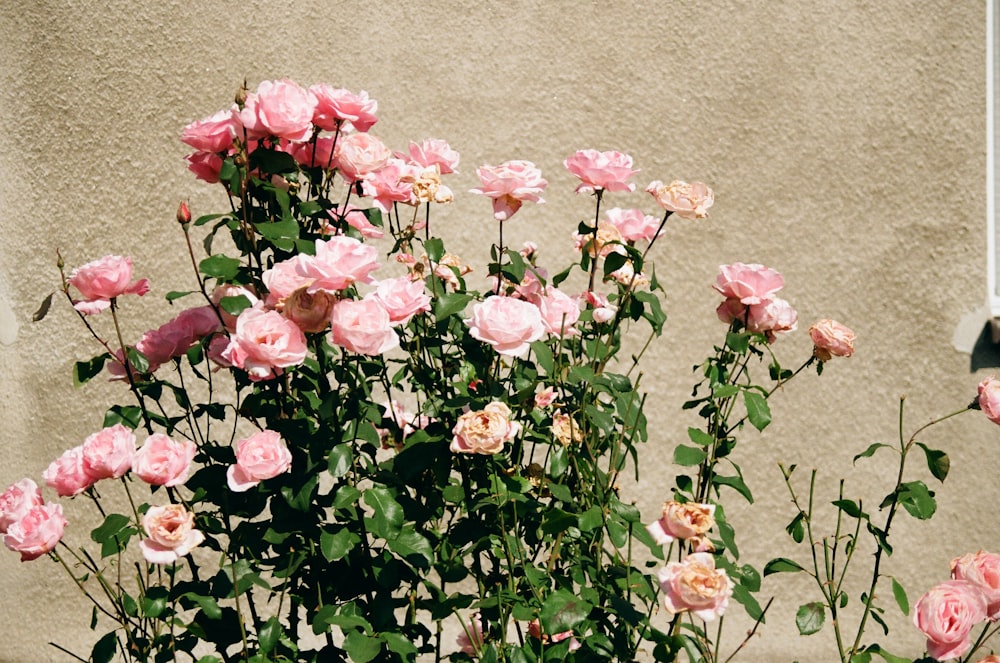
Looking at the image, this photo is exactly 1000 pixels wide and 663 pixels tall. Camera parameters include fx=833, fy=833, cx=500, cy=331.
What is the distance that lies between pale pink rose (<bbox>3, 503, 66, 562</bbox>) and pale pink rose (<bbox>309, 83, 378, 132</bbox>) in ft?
2.97

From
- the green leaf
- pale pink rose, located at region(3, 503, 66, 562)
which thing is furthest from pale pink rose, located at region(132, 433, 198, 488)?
the green leaf

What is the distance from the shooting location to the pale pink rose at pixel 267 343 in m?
1.39

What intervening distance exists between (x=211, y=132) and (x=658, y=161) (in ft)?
6.43

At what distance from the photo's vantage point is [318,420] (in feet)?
5.66

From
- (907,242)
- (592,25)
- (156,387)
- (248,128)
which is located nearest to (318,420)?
(156,387)

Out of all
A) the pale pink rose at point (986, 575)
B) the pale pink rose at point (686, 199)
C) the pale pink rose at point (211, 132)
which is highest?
the pale pink rose at point (211, 132)

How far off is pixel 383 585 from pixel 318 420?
359 mm

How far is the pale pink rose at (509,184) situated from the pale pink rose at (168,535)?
32.9 inches

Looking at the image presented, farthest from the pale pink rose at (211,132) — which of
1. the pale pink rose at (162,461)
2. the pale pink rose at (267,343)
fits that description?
the pale pink rose at (162,461)

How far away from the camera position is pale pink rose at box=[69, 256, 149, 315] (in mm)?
1656

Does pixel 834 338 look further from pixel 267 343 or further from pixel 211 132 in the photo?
pixel 211 132

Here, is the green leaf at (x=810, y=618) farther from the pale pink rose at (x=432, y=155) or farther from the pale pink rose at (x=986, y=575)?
the pale pink rose at (x=432, y=155)

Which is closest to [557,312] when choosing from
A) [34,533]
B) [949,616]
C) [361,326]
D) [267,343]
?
[361,326]

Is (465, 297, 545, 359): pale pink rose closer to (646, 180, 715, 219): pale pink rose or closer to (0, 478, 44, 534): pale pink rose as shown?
(646, 180, 715, 219): pale pink rose
